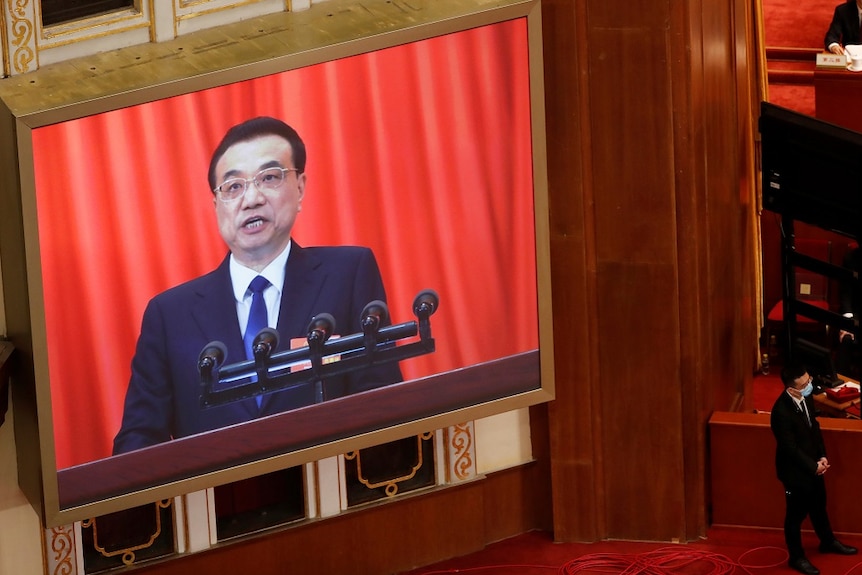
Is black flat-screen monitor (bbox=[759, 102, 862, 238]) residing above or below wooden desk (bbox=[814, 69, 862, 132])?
below

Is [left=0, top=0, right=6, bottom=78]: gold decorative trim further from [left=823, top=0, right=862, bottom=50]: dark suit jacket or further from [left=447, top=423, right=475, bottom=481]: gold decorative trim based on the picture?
[left=823, top=0, right=862, bottom=50]: dark suit jacket

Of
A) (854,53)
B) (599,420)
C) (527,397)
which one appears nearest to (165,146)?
(527,397)

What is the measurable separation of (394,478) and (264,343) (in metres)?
1.42

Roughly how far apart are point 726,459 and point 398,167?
8.21 feet

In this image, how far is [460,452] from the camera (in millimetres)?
7988

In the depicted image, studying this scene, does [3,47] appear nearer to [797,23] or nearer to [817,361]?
[817,361]

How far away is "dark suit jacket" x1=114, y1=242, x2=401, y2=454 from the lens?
21.5 feet

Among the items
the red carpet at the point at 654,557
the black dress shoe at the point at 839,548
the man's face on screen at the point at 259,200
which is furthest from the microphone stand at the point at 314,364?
the black dress shoe at the point at 839,548

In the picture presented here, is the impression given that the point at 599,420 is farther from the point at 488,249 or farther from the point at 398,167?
the point at 398,167

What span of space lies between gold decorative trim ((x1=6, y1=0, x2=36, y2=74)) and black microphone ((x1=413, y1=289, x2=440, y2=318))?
6.83 feet

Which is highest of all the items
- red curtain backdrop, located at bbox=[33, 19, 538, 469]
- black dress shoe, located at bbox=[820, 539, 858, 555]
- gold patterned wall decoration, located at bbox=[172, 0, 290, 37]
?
gold patterned wall decoration, located at bbox=[172, 0, 290, 37]

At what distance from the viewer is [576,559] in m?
7.87

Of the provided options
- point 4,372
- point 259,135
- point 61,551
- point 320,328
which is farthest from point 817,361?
point 4,372

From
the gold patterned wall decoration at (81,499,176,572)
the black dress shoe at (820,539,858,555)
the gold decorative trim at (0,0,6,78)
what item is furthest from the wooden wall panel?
the gold decorative trim at (0,0,6,78)
